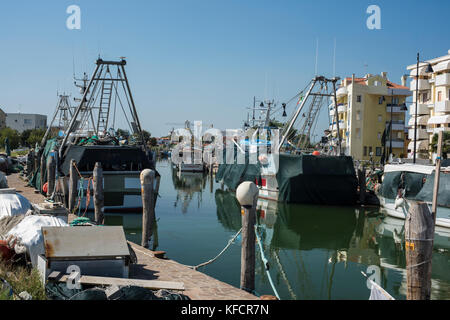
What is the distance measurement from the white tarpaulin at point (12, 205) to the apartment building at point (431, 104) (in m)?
34.0

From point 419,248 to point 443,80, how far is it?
3878cm

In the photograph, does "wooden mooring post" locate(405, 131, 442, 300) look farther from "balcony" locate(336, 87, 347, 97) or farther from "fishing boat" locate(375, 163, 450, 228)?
"balcony" locate(336, 87, 347, 97)

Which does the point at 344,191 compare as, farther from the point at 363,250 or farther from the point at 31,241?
the point at 31,241

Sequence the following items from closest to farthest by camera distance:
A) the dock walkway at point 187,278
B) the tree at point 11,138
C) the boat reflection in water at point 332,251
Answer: the dock walkway at point 187,278, the boat reflection in water at point 332,251, the tree at point 11,138

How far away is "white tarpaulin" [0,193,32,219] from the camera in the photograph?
37.4ft

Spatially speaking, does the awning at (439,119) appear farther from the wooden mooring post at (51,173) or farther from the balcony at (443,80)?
the wooden mooring post at (51,173)

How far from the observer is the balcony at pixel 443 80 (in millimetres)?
40719

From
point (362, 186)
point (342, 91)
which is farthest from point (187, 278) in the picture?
point (342, 91)

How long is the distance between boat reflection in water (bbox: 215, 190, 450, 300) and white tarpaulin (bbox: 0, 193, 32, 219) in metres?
6.12

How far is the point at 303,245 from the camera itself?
17.5m

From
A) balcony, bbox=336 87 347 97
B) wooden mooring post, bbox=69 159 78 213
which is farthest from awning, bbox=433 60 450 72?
wooden mooring post, bbox=69 159 78 213

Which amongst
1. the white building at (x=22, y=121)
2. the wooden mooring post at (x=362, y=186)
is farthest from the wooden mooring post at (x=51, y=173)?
the white building at (x=22, y=121)
